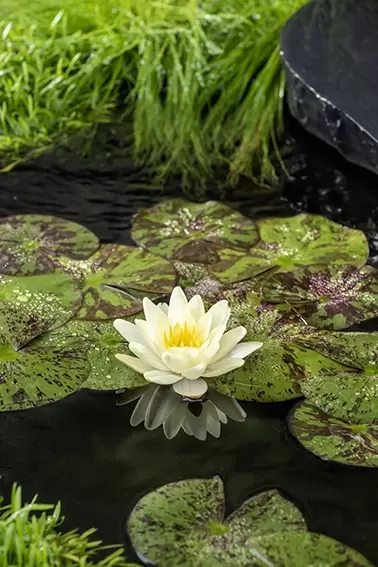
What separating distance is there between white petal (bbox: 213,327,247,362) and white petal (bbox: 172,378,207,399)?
0.05 metres

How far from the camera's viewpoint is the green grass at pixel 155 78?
2057 millimetres

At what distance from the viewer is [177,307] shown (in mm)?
1325

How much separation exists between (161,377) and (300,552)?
1.10 feet

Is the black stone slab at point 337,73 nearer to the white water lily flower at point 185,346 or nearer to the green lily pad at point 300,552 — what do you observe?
the white water lily flower at point 185,346

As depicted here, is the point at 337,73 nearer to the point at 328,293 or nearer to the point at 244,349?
the point at 328,293

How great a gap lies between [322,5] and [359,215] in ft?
2.31

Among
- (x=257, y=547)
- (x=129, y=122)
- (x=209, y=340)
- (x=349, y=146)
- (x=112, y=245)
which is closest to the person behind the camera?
(x=257, y=547)

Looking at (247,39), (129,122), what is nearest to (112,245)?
(129,122)

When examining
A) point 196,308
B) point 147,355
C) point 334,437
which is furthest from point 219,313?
point 334,437

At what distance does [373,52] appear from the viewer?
2.05 m

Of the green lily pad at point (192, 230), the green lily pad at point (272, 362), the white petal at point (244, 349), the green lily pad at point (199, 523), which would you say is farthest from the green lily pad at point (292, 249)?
the green lily pad at point (199, 523)

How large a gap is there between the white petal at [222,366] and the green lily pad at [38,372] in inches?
7.8

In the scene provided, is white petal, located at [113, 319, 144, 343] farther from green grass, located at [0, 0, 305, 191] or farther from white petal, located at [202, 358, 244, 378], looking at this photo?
green grass, located at [0, 0, 305, 191]

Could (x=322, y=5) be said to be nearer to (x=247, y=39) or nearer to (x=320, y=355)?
(x=247, y=39)
